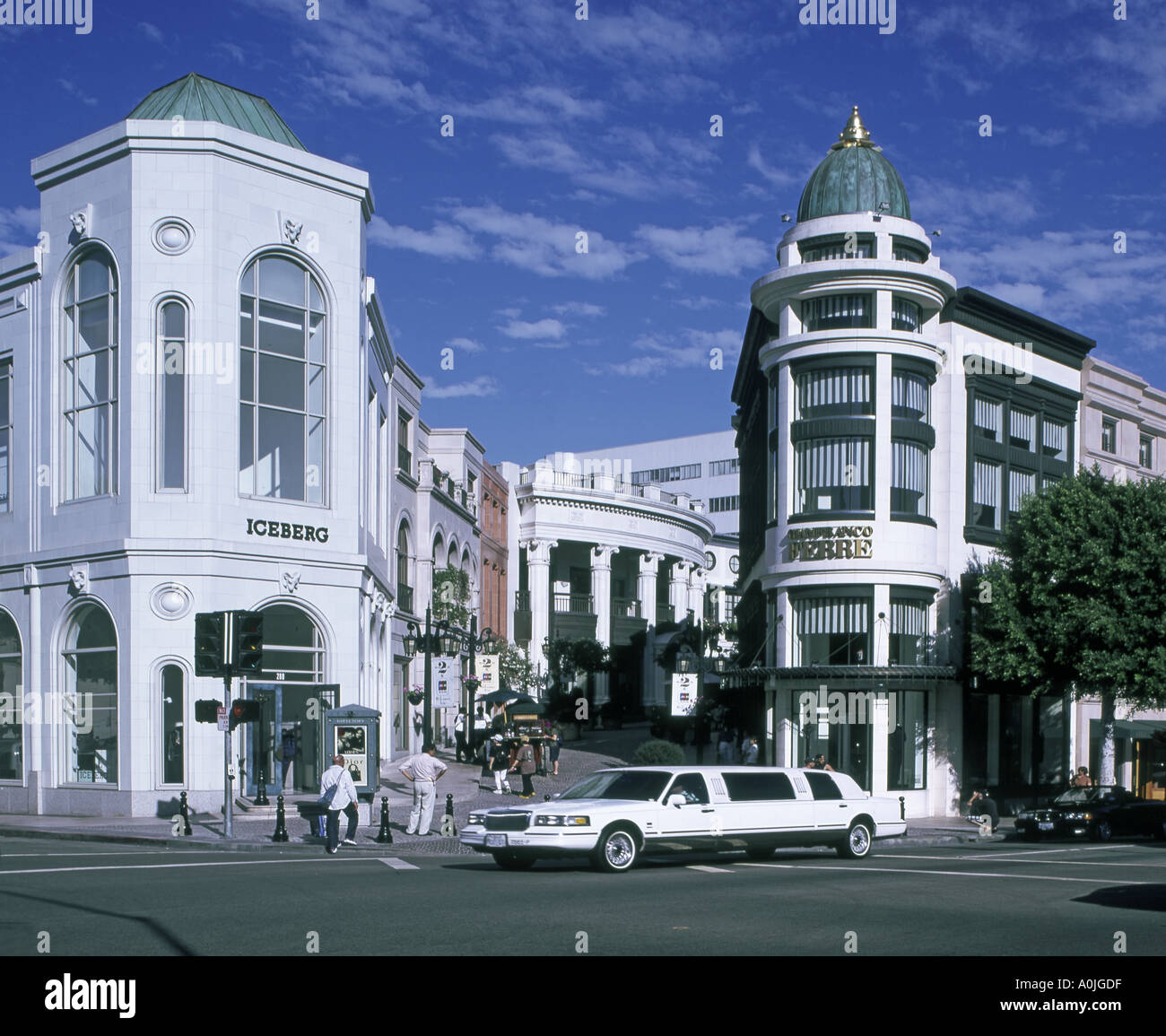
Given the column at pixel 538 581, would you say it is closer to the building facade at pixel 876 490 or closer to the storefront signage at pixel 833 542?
the building facade at pixel 876 490

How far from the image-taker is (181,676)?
31609 millimetres

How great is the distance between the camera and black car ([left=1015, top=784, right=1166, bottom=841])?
29475 millimetres

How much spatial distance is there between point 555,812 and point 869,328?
21.4m

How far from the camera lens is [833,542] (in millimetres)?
36812

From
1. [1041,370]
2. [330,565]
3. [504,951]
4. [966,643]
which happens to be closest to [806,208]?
[1041,370]

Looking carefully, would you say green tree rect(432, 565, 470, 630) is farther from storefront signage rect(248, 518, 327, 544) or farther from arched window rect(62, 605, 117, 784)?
arched window rect(62, 605, 117, 784)

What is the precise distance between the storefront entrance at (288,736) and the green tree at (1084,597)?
16.8 m

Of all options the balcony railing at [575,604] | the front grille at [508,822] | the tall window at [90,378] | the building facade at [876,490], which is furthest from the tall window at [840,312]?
the balcony railing at [575,604]

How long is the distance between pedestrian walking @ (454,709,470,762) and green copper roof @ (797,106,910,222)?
20091 mm

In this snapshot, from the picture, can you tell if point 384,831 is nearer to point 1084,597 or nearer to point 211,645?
point 211,645

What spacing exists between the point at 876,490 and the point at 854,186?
27.6 feet

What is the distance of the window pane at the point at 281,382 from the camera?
33.3 metres

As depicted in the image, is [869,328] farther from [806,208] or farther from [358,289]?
[358,289]

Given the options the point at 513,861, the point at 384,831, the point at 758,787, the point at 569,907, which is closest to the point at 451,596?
the point at 384,831
